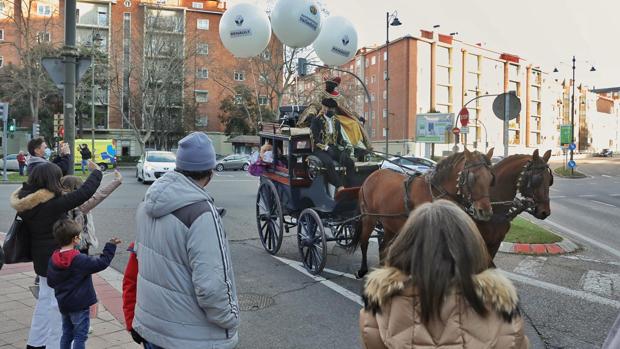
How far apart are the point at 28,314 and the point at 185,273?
3817 mm

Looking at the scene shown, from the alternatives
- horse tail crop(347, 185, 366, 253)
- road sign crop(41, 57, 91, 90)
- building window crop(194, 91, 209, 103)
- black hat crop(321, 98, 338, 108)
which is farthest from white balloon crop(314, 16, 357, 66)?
building window crop(194, 91, 209, 103)

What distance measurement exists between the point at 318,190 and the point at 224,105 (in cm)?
5128

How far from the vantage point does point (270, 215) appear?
888cm

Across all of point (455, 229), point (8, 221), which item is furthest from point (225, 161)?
point (455, 229)

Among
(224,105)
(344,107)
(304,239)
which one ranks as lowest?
(304,239)

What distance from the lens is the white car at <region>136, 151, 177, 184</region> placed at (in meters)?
23.0

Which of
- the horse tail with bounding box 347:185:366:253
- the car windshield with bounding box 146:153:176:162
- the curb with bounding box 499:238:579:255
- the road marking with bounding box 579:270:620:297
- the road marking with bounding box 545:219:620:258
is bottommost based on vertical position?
the road marking with bounding box 545:219:620:258

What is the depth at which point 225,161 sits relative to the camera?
133ft

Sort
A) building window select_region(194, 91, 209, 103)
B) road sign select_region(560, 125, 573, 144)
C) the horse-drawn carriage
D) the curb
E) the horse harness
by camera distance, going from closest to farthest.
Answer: the horse harness < the horse-drawn carriage < the curb < road sign select_region(560, 125, 573, 144) < building window select_region(194, 91, 209, 103)

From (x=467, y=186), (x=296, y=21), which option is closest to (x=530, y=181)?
(x=467, y=186)

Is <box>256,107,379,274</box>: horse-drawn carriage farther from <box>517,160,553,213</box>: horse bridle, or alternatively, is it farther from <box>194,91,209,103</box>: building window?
<box>194,91,209,103</box>: building window

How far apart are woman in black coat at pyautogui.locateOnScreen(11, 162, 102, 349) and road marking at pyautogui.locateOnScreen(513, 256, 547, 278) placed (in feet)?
20.4

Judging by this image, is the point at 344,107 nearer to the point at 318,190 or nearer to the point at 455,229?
the point at 318,190

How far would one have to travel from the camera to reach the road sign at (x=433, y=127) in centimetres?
5406
